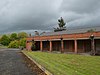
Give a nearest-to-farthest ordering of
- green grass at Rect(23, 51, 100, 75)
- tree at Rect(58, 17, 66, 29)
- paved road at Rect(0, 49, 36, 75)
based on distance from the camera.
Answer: green grass at Rect(23, 51, 100, 75) < paved road at Rect(0, 49, 36, 75) < tree at Rect(58, 17, 66, 29)

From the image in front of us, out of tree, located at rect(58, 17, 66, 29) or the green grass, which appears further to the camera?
tree, located at rect(58, 17, 66, 29)

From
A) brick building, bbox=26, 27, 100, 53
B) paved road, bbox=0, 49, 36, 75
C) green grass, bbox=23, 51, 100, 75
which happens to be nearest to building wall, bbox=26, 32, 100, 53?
brick building, bbox=26, 27, 100, 53

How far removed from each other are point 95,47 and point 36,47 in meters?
24.2

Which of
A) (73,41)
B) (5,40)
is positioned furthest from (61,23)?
(73,41)

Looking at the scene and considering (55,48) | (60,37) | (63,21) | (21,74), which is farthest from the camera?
(63,21)

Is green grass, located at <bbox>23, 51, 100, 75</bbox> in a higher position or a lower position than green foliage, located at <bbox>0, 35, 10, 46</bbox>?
higher

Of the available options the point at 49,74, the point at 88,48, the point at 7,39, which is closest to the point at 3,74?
the point at 49,74

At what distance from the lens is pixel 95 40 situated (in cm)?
3516

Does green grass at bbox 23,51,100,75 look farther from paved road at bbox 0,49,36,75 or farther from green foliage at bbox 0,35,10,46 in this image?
green foliage at bbox 0,35,10,46

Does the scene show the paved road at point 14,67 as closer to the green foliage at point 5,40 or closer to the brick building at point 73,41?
the brick building at point 73,41

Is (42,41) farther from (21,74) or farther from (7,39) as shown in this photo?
(7,39)

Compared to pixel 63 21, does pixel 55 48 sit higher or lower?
lower

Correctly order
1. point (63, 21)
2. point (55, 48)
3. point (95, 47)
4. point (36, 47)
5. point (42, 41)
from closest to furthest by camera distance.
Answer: point (95, 47), point (55, 48), point (42, 41), point (36, 47), point (63, 21)

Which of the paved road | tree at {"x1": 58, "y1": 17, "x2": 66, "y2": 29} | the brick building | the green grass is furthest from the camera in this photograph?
tree at {"x1": 58, "y1": 17, "x2": 66, "y2": 29}
